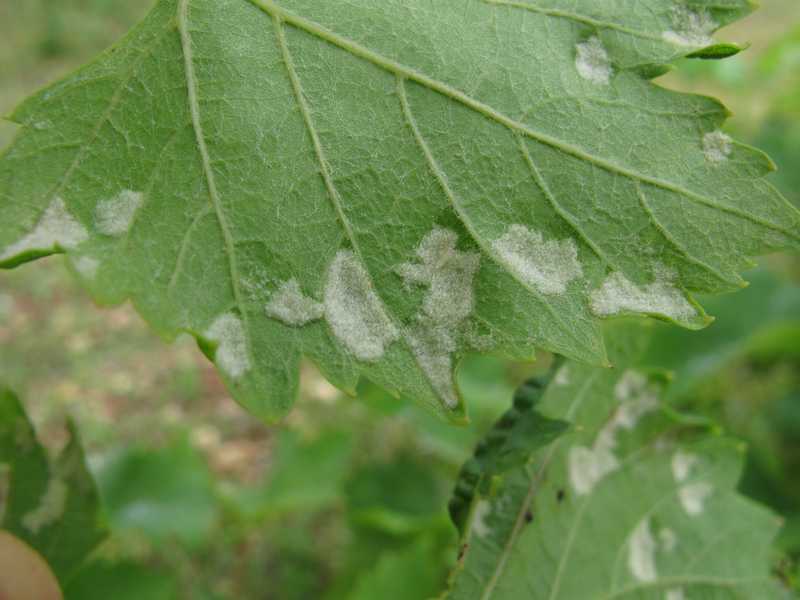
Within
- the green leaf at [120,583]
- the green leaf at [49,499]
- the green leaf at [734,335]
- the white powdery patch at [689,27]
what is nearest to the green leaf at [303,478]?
the green leaf at [120,583]

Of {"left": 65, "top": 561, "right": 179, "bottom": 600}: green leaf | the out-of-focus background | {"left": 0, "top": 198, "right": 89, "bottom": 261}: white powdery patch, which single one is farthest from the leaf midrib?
{"left": 65, "top": 561, "right": 179, "bottom": 600}: green leaf

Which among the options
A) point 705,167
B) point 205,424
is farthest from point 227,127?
point 205,424

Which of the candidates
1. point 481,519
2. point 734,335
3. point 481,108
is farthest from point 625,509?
point 734,335

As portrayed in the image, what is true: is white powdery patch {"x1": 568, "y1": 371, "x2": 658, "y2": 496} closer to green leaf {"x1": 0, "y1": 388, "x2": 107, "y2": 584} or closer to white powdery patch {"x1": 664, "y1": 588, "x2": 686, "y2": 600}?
white powdery patch {"x1": 664, "y1": 588, "x2": 686, "y2": 600}

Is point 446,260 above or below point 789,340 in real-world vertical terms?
above

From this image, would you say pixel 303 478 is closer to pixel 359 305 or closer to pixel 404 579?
pixel 404 579

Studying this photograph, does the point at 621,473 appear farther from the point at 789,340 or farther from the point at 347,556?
the point at 789,340

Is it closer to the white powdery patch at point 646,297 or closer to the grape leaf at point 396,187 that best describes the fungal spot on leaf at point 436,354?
the grape leaf at point 396,187
